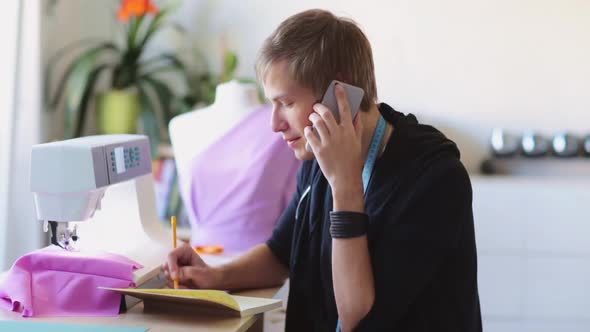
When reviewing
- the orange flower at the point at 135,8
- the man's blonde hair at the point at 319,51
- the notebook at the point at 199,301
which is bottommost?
the notebook at the point at 199,301

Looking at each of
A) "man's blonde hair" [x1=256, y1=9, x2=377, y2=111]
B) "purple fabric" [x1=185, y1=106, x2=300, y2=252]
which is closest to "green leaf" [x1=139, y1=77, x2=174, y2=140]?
"purple fabric" [x1=185, y1=106, x2=300, y2=252]

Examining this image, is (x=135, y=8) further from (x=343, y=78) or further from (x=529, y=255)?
(x=343, y=78)

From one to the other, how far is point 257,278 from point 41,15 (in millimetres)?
2038

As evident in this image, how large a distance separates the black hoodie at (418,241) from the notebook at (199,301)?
0.46 ft

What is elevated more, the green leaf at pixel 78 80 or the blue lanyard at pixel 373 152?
the green leaf at pixel 78 80

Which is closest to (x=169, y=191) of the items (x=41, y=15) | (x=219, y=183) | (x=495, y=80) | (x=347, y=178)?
(x=41, y=15)

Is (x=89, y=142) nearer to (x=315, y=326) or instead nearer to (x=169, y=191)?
(x=315, y=326)

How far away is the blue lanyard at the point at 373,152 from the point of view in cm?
152

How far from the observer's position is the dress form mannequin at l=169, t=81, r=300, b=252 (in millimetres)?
2207

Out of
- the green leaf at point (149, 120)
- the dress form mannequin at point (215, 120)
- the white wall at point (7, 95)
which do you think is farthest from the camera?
the green leaf at point (149, 120)

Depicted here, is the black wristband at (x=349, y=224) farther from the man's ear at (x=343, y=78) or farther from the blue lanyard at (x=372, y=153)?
the man's ear at (x=343, y=78)

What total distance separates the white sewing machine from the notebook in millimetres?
87

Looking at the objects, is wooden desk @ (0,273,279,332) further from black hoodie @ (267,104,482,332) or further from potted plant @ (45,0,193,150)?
potted plant @ (45,0,193,150)

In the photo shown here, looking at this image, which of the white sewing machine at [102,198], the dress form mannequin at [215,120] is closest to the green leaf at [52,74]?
the dress form mannequin at [215,120]
